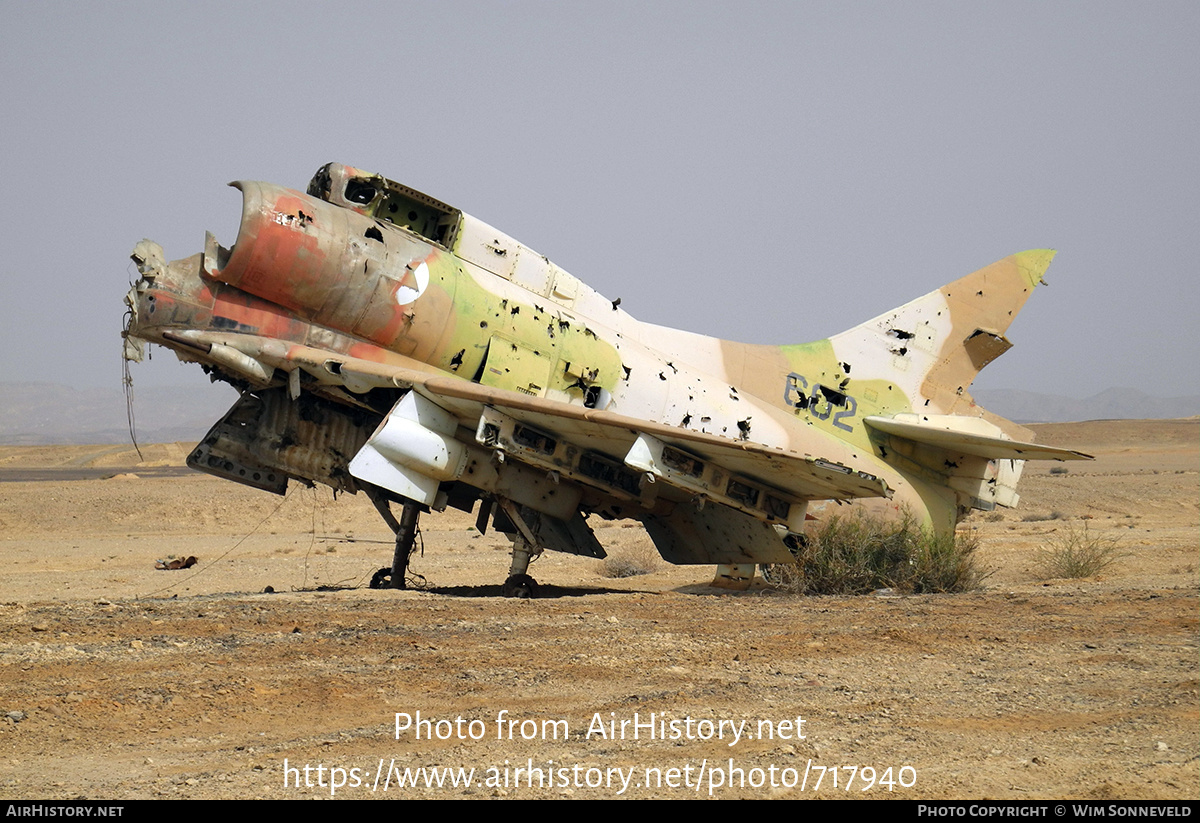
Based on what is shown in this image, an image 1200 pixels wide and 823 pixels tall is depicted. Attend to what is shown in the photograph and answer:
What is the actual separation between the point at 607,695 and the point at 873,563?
29.7 ft

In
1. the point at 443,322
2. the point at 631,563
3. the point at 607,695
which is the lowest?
Result: the point at 631,563

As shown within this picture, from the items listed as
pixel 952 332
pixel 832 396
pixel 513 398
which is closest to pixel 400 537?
pixel 513 398

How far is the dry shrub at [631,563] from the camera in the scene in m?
22.2

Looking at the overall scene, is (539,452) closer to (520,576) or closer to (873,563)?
(520,576)

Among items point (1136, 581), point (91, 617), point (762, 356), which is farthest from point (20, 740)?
point (1136, 581)

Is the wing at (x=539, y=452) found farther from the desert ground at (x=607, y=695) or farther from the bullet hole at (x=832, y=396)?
the bullet hole at (x=832, y=396)

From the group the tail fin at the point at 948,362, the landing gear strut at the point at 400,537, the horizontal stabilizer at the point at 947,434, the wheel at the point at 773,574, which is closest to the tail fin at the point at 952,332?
the tail fin at the point at 948,362

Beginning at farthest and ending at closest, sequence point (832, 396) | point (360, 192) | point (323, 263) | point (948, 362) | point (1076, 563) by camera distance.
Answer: point (948, 362) → point (832, 396) → point (1076, 563) → point (360, 192) → point (323, 263)

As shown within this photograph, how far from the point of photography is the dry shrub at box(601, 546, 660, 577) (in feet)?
72.9

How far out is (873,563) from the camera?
16516 mm

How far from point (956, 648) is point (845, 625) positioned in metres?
1.66

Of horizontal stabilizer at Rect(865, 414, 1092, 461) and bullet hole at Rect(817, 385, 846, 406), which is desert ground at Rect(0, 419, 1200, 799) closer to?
horizontal stabilizer at Rect(865, 414, 1092, 461)

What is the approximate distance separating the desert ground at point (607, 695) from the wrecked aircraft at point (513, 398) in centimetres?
165

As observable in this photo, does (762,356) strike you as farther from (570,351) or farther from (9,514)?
(9,514)
